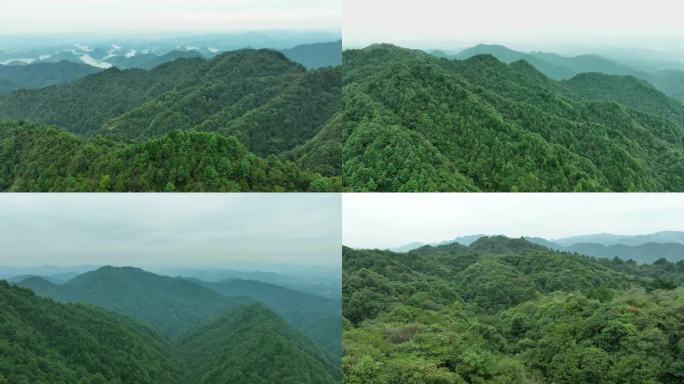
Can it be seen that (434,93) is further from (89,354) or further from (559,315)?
(89,354)

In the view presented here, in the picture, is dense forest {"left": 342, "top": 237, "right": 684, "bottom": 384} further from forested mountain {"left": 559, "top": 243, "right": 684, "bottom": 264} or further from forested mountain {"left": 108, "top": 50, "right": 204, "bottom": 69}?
forested mountain {"left": 108, "top": 50, "right": 204, "bottom": 69}

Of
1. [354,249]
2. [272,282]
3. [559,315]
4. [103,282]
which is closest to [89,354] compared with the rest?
[103,282]

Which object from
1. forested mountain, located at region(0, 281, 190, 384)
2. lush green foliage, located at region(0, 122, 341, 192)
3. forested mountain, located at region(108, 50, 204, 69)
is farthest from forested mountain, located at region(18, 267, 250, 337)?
forested mountain, located at region(108, 50, 204, 69)

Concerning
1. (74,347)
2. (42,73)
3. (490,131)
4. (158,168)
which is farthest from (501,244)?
(42,73)

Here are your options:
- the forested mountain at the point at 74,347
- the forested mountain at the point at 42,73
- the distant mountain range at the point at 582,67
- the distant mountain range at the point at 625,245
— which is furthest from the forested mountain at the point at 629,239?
the forested mountain at the point at 42,73

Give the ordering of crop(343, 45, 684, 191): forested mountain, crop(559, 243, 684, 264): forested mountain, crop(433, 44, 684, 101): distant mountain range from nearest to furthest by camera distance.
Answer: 1. crop(343, 45, 684, 191): forested mountain
2. crop(559, 243, 684, 264): forested mountain
3. crop(433, 44, 684, 101): distant mountain range

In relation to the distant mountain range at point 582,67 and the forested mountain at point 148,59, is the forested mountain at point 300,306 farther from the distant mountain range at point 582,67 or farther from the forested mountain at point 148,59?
the distant mountain range at point 582,67

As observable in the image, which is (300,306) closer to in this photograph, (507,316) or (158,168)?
(158,168)
